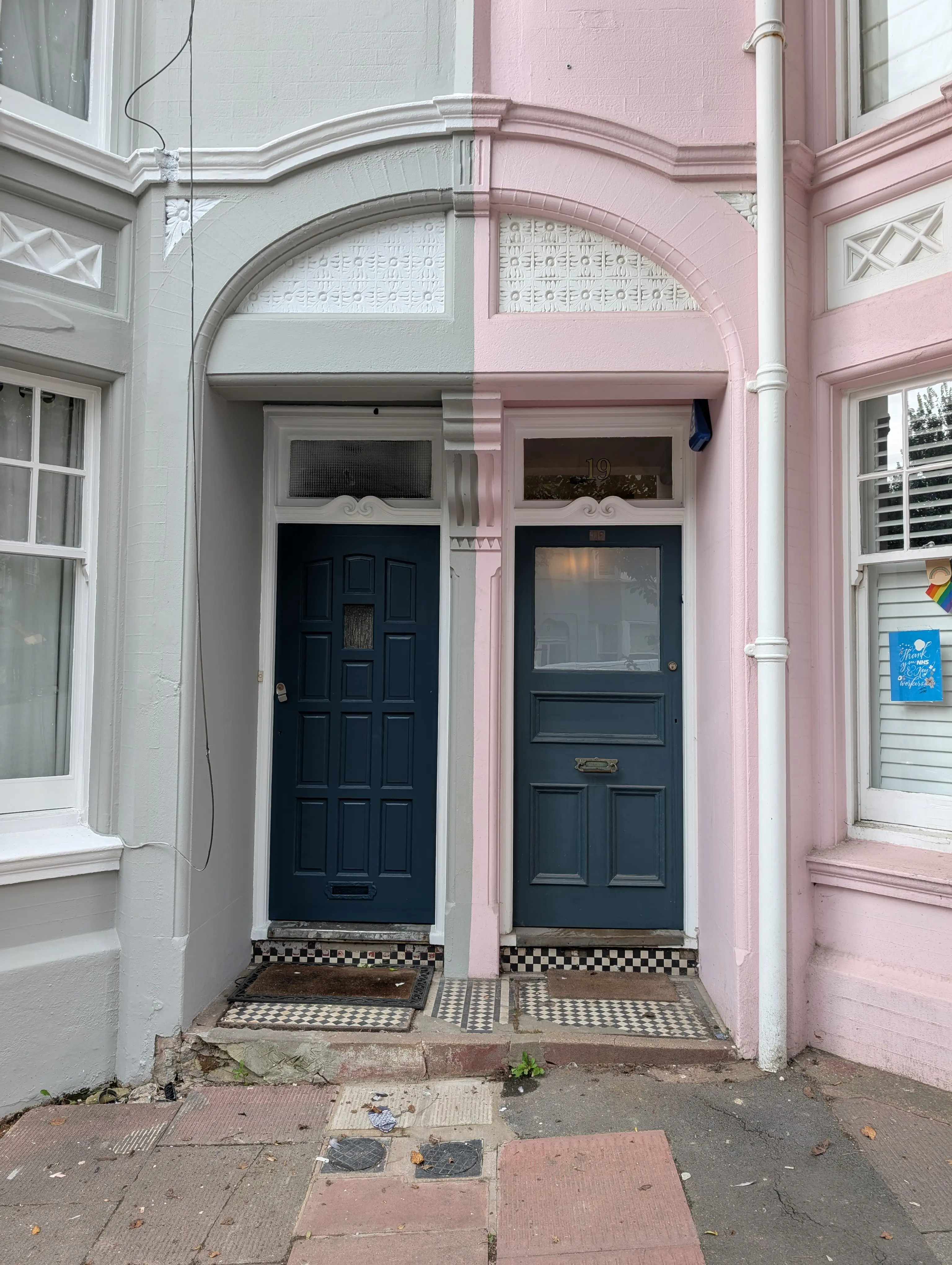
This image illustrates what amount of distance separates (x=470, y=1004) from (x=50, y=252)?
13.3 feet

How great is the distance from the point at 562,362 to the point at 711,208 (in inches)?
39.6

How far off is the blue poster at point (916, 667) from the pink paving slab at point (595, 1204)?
217 cm

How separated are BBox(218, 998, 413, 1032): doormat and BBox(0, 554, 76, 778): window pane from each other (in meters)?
1.44

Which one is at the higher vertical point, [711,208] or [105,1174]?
[711,208]

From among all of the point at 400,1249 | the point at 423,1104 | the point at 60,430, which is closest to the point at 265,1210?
the point at 400,1249

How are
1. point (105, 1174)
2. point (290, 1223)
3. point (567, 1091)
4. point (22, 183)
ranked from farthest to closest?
point (22, 183) → point (567, 1091) → point (105, 1174) → point (290, 1223)

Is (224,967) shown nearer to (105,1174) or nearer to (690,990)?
(105,1174)

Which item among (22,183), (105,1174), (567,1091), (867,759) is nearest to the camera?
(105,1174)

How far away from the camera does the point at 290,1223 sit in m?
2.78

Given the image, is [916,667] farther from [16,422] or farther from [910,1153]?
[16,422]

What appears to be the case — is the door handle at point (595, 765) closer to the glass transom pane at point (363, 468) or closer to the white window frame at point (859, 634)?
the white window frame at point (859, 634)

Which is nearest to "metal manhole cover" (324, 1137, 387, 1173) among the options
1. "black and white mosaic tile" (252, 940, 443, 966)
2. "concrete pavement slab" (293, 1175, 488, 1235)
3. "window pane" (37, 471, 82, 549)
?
"concrete pavement slab" (293, 1175, 488, 1235)

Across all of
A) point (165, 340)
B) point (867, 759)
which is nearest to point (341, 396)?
point (165, 340)

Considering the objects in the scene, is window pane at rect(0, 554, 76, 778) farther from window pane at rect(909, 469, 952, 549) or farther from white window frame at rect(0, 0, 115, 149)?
window pane at rect(909, 469, 952, 549)
